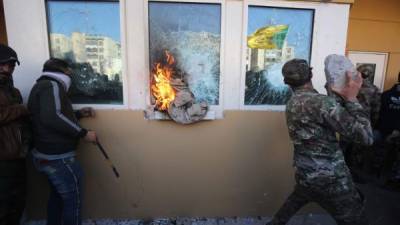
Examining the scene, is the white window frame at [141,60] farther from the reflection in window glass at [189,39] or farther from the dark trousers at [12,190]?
the dark trousers at [12,190]

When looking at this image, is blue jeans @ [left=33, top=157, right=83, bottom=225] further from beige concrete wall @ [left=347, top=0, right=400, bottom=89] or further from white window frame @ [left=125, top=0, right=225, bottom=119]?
beige concrete wall @ [left=347, top=0, right=400, bottom=89]

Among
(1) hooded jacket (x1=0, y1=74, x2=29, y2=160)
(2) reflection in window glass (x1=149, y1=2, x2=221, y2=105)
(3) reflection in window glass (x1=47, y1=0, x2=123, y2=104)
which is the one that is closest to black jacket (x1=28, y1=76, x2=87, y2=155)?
(1) hooded jacket (x1=0, y1=74, x2=29, y2=160)

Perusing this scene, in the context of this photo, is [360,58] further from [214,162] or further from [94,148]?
[94,148]

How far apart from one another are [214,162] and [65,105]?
1.65 meters

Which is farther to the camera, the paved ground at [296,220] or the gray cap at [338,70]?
the paved ground at [296,220]

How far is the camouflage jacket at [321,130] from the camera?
→ 1818 mm

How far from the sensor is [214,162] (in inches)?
117

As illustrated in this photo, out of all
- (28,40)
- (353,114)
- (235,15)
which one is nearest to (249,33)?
(235,15)

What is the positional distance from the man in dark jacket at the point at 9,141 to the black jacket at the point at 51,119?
0.12 meters

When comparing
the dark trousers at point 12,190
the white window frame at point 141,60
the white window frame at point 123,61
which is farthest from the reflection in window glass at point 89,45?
the dark trousers at point 12,190

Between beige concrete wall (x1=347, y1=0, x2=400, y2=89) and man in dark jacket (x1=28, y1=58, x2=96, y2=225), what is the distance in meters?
5.03

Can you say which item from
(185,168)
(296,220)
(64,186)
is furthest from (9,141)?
(296,220)

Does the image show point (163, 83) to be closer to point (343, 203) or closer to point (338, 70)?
point (338, 70)

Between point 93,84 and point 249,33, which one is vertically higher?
point 249,33
